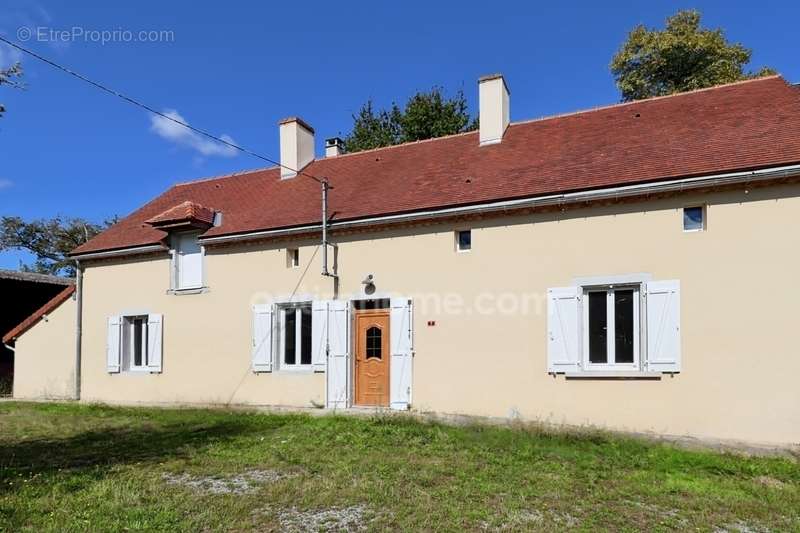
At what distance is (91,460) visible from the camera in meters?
7.58

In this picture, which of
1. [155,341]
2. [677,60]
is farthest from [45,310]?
[677,60]

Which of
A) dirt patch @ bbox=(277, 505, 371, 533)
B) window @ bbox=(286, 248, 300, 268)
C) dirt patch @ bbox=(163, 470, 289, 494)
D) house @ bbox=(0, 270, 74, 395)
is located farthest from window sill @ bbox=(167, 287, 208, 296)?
dirt patch @ bbox=(277, 505, 371, 533)

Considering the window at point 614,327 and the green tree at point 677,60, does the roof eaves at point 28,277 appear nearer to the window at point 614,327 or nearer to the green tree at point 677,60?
the window at point 614,327

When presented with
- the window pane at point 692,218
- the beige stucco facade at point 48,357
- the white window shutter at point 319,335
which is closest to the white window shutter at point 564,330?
the window pane at point 692,218

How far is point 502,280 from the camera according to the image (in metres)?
9.98

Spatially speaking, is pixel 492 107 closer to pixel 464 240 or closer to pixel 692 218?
pixel 464 240

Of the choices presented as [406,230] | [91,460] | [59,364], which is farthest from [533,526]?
[59,364]

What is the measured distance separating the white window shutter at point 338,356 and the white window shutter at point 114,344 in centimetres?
556

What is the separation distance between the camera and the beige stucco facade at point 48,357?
1445 centimetres

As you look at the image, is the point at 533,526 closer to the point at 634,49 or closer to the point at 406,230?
the point at 406,230

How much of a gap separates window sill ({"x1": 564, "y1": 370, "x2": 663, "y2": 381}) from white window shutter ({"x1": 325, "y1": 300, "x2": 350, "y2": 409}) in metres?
4.05

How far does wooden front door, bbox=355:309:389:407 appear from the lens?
1107 centimetres

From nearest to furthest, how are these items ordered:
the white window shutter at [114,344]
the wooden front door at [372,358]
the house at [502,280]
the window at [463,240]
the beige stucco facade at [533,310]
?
1. the beige stucco facade at [533,310]
2. the house at [502,280]
3. the window at [463,240]
4. the wooden front door at [372,358]
5. the white window shutter at [114,344]

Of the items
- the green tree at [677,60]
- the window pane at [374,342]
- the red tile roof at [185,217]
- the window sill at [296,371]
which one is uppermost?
the green tree at [677,60]
